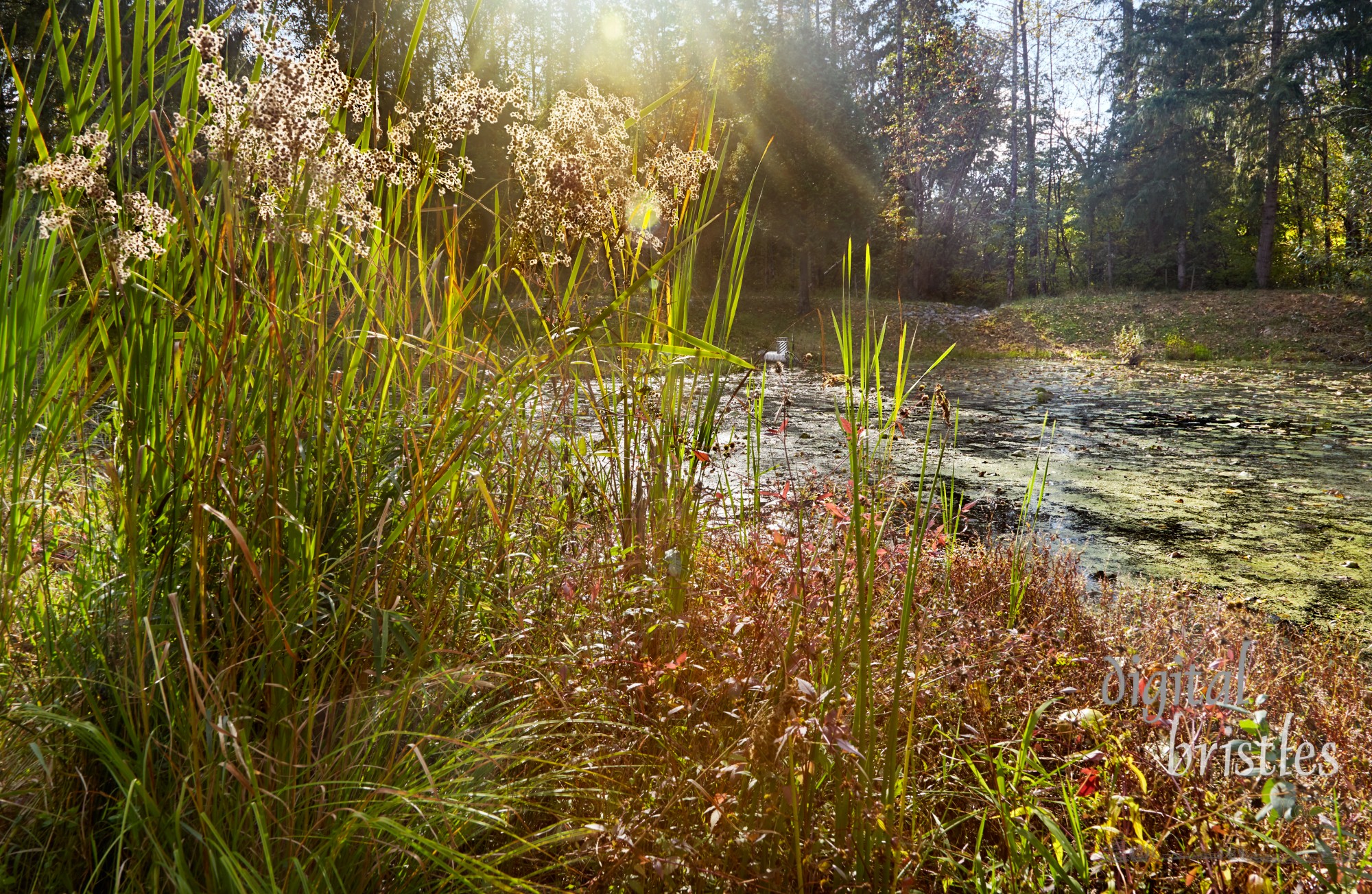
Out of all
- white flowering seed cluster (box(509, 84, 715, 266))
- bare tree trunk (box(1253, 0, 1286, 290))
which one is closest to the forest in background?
bare tree trunk (box(1253, 0, 1286, 290))

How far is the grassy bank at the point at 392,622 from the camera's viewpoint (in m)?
0.95

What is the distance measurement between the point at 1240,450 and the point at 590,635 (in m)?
6.43

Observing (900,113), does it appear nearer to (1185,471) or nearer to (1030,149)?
(1030,149)

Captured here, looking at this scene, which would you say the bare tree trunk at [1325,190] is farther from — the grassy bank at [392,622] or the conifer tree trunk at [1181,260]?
the grassy bank at [392,622]

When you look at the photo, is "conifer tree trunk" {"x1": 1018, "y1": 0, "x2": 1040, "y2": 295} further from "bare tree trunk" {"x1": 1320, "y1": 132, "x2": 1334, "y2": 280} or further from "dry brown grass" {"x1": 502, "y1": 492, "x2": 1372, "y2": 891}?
"dry brown grass" {"x1": 502, "y1": 492, "x2": 1372, "y2": 891}

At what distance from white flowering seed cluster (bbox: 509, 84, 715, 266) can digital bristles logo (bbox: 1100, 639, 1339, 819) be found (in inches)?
52.8

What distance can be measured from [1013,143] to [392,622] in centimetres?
2848

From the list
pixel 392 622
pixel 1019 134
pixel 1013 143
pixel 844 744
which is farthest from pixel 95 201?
pixel 1019 134

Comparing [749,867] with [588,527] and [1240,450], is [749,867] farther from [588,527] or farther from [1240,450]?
[1240,450]

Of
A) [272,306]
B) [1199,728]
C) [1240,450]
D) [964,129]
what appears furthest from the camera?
[964,129]

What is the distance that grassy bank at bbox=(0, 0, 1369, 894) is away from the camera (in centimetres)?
95

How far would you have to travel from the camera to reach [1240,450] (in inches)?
241

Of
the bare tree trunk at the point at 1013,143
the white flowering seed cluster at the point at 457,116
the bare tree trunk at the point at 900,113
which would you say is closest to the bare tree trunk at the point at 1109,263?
the bare tree trunk at the point at 1013,143

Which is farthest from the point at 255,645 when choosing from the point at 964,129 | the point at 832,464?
the point at 964,129
